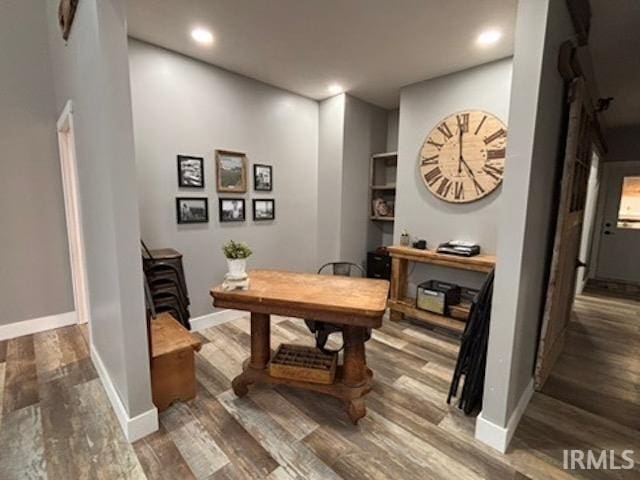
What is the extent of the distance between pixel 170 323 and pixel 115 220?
3.37 feet

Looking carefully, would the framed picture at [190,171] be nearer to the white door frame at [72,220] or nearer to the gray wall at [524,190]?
the white door frame at [72,220]

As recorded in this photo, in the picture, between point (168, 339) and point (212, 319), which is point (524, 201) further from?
point (212, 319)

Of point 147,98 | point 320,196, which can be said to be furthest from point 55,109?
point 320,196

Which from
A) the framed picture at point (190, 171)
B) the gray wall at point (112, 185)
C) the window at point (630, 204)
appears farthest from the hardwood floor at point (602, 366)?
the framed picture at point (190, 171)

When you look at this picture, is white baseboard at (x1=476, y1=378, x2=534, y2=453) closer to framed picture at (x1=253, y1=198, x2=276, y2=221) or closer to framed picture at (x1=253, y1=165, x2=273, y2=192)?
framed picture at (x1=253, y1=198, x2=276, y2=221)

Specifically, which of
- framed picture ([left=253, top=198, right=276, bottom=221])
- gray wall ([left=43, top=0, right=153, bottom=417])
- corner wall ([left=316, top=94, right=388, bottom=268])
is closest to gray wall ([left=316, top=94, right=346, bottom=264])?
corner wall ([left=316, top=94, right=388, bottom=268])

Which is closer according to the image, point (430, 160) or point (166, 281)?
point (166, 281)

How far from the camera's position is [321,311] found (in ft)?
5.71

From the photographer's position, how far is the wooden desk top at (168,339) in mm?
1923

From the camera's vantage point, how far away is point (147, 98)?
8.79 feet

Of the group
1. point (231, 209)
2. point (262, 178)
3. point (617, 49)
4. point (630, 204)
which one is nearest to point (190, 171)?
point (231, 209)

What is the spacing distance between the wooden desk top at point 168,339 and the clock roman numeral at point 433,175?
274cm

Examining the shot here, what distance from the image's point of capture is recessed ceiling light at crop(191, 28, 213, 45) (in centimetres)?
242
